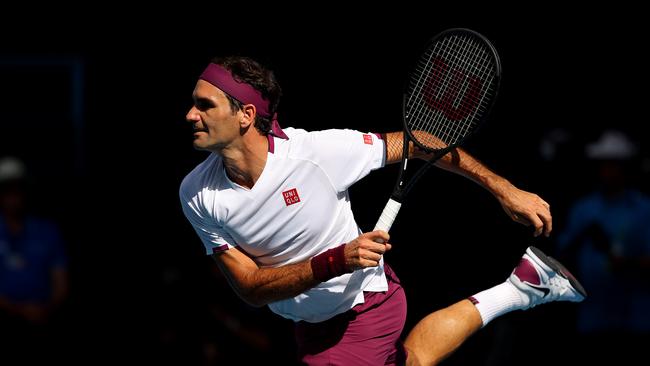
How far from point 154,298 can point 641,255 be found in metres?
3.22

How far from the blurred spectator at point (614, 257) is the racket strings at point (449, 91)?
2.69 m

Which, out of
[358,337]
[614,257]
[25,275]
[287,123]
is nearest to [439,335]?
[358,337]

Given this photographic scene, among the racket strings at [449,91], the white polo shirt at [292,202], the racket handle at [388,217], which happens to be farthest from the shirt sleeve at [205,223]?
the racket strings at [449,91]

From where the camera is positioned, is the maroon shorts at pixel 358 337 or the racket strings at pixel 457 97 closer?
the racket strings at pixel 457 97

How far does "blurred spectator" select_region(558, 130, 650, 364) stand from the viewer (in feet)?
24.5

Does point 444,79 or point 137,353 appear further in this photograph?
point 137,353

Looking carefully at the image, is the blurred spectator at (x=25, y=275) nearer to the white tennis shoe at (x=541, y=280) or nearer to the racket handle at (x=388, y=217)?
the white tennis shoe at (x=541, y=280)

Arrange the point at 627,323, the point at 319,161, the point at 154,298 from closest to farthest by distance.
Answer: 1. the point at 319,161
2. the point at 627,323
3. the point at 154,298

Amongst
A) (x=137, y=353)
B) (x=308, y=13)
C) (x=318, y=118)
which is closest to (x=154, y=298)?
(x=137, y=353)

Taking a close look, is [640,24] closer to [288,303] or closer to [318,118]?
[318,118]

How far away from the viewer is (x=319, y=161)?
4.95 m

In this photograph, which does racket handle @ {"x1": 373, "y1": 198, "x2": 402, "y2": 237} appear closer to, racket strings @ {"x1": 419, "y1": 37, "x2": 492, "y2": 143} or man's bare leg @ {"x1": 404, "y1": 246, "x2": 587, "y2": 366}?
racket strings @ {"x1": 419, "y1": 37, "x2": 492, "y2": 143}

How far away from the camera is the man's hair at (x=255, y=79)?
4.90 m

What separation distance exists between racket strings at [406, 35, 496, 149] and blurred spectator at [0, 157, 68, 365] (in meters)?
3.37
